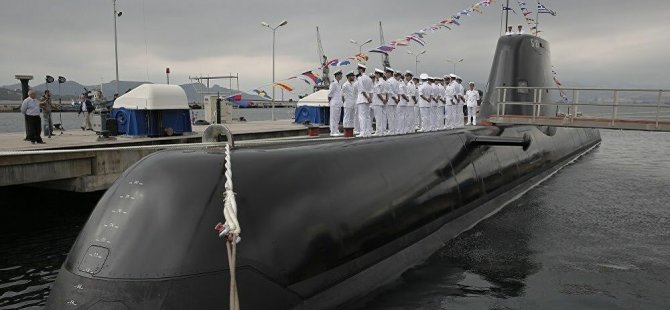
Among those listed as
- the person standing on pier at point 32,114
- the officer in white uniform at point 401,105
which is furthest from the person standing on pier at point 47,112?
the officer in white uniform at point 401,105

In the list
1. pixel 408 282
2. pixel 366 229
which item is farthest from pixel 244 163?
pixel 408 282

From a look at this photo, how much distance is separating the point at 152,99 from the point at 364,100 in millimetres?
7077

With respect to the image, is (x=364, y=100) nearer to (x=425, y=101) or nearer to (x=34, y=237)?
(x=425, y=101)

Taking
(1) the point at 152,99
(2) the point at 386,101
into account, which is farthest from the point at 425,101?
(1) the point at 152,99

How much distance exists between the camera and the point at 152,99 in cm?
1514

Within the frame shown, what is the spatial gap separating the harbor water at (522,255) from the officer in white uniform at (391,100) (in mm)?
3475

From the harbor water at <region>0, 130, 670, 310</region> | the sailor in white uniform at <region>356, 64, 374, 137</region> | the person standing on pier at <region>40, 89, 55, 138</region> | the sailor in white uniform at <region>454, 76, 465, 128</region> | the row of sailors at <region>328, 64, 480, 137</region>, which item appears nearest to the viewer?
the harbor water at <region>0, 130, 670, 310</region>

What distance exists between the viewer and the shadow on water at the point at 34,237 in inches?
275

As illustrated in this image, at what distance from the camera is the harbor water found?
20.9 feet

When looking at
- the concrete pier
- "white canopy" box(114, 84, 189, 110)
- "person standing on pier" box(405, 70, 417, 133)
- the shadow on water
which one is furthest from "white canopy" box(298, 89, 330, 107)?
the shadow on water

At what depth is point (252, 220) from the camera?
4.70 metres

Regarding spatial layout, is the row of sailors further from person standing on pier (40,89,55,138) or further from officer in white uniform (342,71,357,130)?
person standing on pier (40,89,55,138)

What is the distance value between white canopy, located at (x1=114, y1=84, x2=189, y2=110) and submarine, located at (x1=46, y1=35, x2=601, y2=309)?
31.0ft

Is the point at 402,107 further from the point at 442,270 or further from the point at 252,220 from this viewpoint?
the point at 252,220
